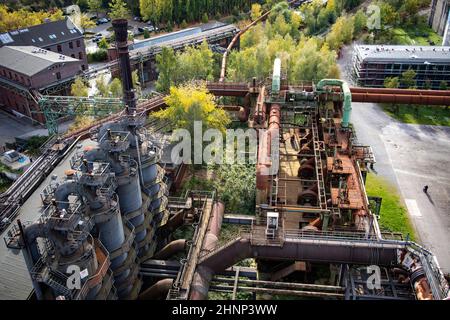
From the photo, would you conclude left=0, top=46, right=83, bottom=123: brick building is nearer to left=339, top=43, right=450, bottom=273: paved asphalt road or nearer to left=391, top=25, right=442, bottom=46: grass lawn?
left=339, top=43, right=450, bottom=273: paved asphalt road

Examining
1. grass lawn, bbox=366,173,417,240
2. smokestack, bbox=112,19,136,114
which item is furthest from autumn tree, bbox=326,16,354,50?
smokestack, bbox=112,19,136,114

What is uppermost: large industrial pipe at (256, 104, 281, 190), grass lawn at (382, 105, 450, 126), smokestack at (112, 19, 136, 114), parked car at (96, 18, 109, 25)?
smokestack at (112, 19, 136, 114)

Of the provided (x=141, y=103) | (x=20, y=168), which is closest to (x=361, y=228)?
(x=141, y=103)

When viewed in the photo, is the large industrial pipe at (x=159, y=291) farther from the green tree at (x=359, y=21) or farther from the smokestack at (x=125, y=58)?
the green tree at (x=359, y=21)

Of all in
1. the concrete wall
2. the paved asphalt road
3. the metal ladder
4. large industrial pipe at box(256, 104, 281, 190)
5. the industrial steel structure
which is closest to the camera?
the industrial steel structure

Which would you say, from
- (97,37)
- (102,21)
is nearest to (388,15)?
(97,37)
